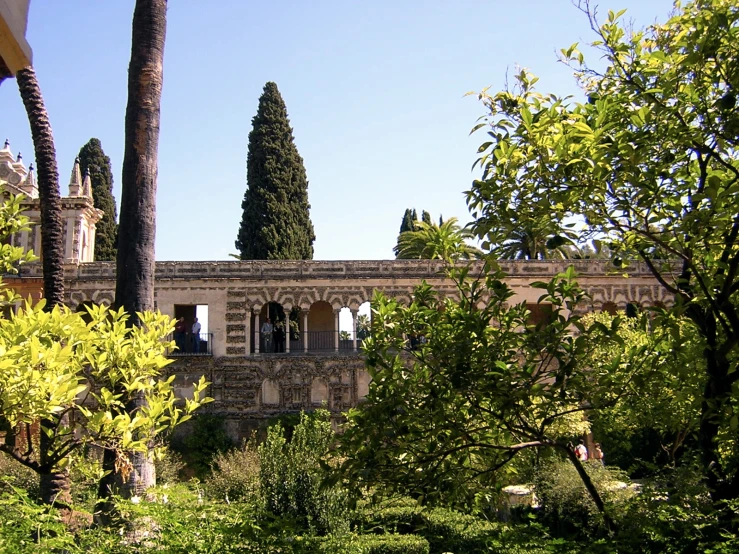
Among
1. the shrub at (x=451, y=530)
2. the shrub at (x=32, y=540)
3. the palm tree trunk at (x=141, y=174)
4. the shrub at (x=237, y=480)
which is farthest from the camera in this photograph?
the shrub at (x=237, y=480)

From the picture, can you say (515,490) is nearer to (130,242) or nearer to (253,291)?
(130,242)

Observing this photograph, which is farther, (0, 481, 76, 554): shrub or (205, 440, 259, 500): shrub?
(205, 440, 259, 500): shrub

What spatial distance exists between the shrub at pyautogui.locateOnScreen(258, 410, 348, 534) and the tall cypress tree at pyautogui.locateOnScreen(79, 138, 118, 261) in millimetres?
Result: 19517

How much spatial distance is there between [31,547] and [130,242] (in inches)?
178

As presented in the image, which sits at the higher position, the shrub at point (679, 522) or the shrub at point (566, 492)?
the shrub at point (679, 522)

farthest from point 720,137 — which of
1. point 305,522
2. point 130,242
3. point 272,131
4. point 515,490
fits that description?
point 272,131

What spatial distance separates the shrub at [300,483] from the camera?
41.0ft

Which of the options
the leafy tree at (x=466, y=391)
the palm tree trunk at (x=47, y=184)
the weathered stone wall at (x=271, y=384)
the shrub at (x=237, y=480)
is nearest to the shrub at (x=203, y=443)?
the weathered stone wall at (x=271, y=384)

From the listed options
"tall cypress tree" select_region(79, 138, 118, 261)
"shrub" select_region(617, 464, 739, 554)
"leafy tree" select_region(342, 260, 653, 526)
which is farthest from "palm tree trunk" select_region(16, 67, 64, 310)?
"tall cypress tree" select_region(79, 138, 118, 261)

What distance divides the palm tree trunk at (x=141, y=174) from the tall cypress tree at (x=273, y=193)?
19983mm

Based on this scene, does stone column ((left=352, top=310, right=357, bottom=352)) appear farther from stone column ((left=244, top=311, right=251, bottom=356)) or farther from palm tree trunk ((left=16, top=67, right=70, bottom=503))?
palm tree trunk ((left=16, top=67, right=70, bottom=503))

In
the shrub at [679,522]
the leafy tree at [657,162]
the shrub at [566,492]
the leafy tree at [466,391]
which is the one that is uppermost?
the leafy tree at [657,162]

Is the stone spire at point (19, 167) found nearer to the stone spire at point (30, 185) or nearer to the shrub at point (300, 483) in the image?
the stone spire at point (30, 185)

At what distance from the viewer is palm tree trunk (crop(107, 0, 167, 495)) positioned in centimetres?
890
